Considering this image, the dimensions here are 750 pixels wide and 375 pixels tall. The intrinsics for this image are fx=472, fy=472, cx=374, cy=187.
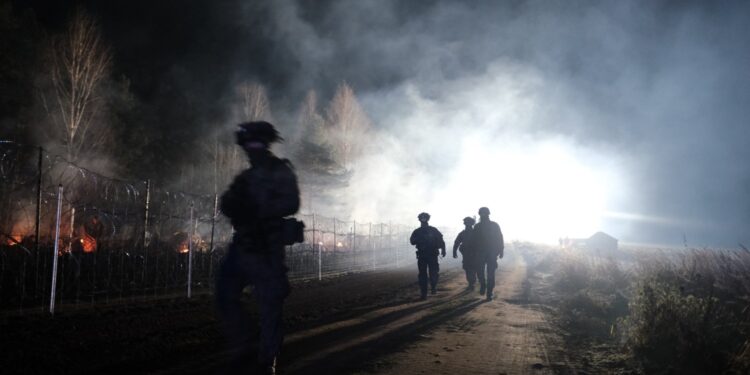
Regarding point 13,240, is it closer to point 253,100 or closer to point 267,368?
point 267,368

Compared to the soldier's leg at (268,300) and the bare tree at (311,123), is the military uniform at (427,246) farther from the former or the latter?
the bare tree at (311,123)

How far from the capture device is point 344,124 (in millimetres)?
41219

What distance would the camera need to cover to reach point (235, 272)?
3.60 metres

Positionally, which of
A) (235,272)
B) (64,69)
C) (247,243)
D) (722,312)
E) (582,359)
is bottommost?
(582,359)

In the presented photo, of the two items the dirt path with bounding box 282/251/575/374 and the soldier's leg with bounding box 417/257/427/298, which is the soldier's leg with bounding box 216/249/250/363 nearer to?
the dirt path with bounding box 282/251/575/374

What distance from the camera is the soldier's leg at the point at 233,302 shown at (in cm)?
353

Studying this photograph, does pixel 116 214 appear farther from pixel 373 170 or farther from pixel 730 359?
pixel 373 170

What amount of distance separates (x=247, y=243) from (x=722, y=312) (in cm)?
510

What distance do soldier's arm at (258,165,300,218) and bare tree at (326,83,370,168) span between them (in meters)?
37.1

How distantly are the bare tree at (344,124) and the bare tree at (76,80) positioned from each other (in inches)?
779

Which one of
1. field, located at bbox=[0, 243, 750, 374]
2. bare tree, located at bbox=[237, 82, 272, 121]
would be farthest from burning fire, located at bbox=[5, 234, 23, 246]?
bare tree, located at bbox=[237, 82, 272, 121]

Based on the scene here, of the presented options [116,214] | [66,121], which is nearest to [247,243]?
[116,214]

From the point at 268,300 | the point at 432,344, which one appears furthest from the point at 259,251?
the point at 432,344

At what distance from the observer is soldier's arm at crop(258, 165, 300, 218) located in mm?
3602
